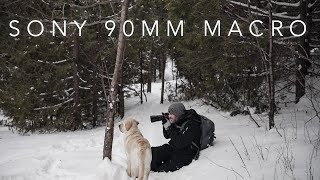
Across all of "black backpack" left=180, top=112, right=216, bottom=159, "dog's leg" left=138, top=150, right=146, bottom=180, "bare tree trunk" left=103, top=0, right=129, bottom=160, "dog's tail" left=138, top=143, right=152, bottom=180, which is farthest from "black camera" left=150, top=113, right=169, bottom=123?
"dog's leg" left=138, top=150, right=146, bottom=180

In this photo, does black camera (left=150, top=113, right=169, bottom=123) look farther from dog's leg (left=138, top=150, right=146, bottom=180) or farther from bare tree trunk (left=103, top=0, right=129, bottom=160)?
dog's leg (left=138, top=150, right=146, bottom=180)

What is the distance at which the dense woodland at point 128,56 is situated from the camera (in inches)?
405

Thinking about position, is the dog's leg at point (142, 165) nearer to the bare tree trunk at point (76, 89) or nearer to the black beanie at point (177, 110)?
the black beanie at point (177, 110)

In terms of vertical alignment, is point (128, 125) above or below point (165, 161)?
above

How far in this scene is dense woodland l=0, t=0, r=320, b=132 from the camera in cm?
1030

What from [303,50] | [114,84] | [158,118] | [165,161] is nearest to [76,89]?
[114,84]

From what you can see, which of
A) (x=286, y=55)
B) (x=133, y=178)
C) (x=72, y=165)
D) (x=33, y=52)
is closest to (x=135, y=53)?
(x=33, y=52)

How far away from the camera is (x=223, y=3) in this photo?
34.3 ft

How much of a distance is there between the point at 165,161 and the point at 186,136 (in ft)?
2.79

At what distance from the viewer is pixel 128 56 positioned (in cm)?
1552

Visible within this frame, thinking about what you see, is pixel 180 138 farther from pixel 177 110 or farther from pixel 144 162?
pixel 144 162

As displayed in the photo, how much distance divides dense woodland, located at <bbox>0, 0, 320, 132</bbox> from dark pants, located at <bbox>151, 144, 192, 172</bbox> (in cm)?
486

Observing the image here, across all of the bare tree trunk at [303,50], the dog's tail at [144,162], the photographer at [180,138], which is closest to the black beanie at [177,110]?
the photographer at [180,138]

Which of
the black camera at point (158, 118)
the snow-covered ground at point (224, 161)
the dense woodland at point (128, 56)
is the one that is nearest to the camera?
the snow-covered ground at point (224, 161)
